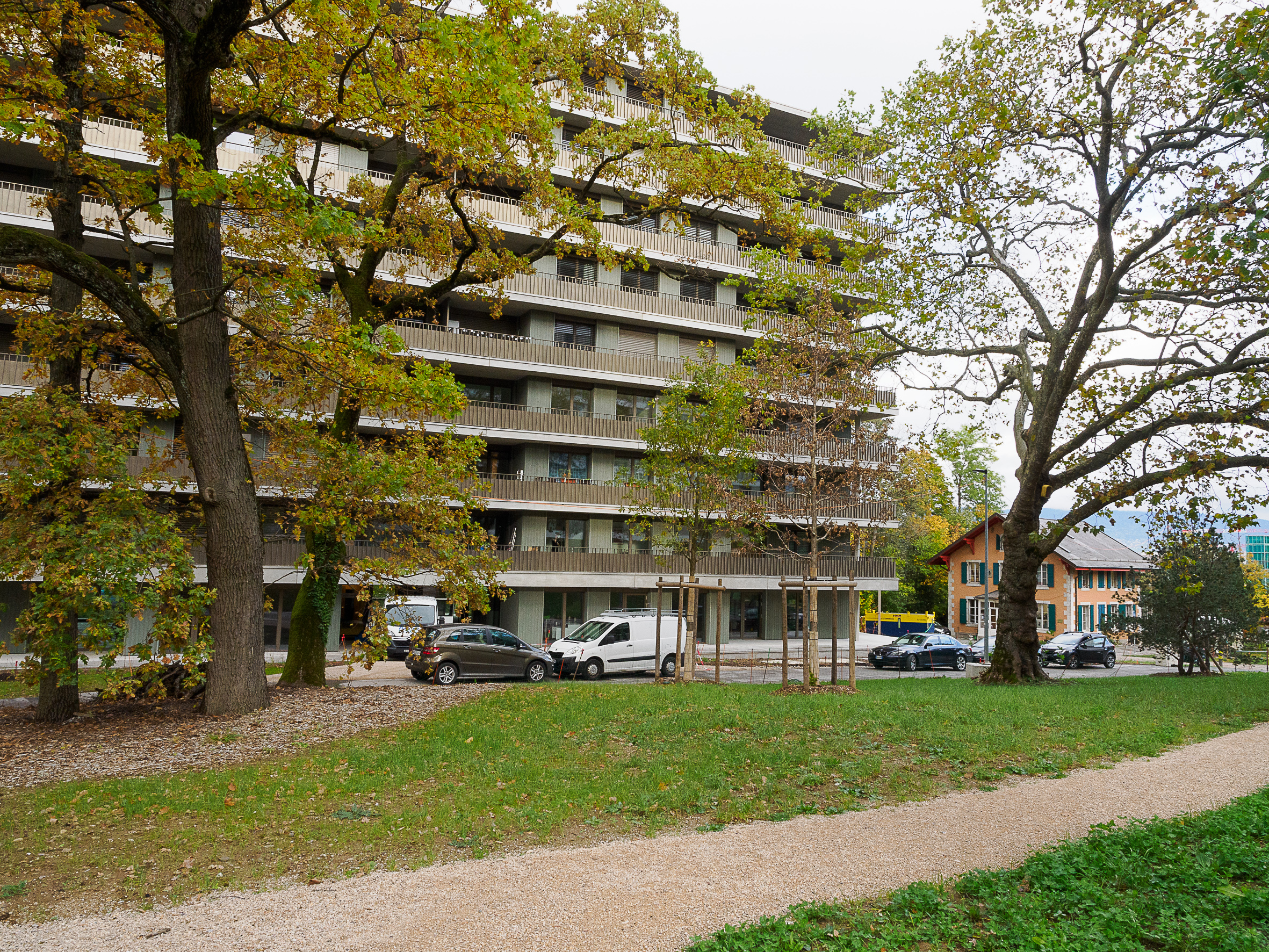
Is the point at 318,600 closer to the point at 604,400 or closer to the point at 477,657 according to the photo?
the point at 477,657

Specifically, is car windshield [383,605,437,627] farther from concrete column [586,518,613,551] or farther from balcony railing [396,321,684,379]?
balcony railing [396,321,684,379]

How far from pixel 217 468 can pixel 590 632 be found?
13.9m

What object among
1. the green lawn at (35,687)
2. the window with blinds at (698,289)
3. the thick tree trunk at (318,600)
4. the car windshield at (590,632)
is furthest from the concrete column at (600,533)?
the thick tree trunk at (318,600)

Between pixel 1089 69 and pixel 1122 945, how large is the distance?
15716 millimetres

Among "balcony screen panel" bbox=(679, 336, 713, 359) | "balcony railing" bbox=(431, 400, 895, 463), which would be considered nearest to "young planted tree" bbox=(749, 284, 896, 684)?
"balcony railing" bbox=(431, 400, 895, 463)

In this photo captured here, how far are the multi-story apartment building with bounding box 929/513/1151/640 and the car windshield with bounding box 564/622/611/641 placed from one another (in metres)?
33.4

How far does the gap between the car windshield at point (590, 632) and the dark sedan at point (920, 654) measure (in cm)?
1142

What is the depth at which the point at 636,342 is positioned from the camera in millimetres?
35562

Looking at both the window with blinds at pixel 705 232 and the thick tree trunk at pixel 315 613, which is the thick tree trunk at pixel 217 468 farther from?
the window with blinds at pixel 705 232

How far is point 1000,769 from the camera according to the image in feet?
30.4

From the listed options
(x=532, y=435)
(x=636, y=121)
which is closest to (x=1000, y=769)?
(x=636, y=121)

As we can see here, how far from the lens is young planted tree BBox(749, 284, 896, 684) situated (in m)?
20.4

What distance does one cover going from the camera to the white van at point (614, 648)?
23.5m

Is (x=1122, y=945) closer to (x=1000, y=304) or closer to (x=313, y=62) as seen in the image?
(x=313, y=62)
